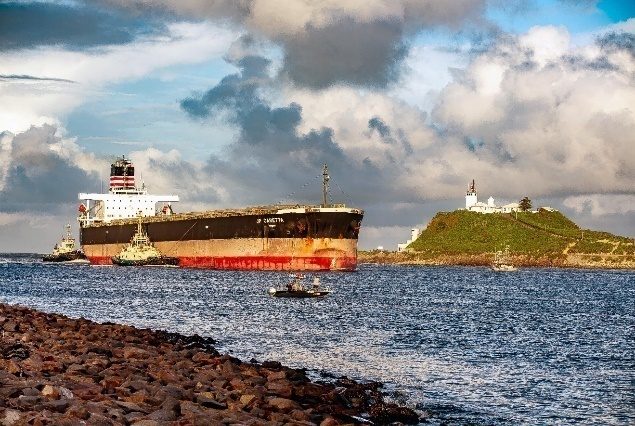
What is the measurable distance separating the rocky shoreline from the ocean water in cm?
317

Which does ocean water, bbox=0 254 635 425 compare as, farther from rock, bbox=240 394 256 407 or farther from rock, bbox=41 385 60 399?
rock, bbox=41 385 60 399

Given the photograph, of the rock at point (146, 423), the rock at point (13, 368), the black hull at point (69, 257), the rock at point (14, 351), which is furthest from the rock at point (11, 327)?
the black hull at point (69, 257)

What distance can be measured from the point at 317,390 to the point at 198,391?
475cm

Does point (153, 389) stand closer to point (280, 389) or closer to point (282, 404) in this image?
point (282, 404)

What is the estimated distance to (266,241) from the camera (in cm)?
11375

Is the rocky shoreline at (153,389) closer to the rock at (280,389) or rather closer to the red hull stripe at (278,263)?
the rock at (280,389)

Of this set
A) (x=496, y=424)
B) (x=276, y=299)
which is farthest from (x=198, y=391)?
(x=276, y=299)

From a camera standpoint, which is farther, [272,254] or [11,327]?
[272,254]

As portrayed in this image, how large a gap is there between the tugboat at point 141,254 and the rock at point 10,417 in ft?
391

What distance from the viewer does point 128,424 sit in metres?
15.7

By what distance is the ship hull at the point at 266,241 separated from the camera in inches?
4301

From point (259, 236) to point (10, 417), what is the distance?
9943 centimetres

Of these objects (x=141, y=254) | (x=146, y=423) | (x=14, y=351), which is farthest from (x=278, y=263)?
(x=146, y=423)

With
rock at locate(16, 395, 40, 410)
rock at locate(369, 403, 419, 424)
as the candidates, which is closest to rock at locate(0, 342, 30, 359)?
rock at locate(16, 395, 40, 410)
